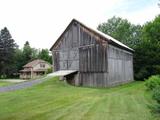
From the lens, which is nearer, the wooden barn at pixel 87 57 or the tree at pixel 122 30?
the wooden barn at pixel 87 57

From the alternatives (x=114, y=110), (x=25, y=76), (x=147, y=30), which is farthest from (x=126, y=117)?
(x=25, y=76)

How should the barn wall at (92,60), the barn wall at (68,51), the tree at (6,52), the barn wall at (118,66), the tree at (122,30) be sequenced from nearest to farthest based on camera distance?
the barn wall at (92,60) → the barn wall at (118,66) → the barn wall at (68,51) → the tree at (122,30) → the tree at (6,52)

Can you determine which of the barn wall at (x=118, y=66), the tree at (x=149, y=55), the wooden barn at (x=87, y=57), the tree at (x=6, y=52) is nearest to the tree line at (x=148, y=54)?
the tree at (x=149, y=55)

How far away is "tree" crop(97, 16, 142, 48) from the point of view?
58656 mm

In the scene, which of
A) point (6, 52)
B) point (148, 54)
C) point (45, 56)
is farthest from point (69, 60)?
point (45, 56)

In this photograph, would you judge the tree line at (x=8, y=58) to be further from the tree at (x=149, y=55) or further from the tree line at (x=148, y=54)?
the tree at (x=149, y=55)

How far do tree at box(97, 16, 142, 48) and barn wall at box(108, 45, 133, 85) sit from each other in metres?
20.8

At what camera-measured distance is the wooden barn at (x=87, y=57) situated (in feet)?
88.0

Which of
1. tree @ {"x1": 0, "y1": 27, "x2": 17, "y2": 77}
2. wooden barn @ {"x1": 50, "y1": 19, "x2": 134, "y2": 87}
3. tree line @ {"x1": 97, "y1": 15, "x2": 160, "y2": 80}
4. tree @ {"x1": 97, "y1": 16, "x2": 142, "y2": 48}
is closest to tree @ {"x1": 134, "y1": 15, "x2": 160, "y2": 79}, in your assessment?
tree line @ {"x1": 97, "y1": 15, "x2": 160, "y2": 80}

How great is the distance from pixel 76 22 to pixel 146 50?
16.9 metres

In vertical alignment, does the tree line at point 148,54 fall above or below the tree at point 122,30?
below

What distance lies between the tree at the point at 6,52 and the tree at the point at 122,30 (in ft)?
78.2

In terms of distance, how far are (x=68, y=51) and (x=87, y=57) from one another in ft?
11.8

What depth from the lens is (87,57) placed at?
1105 inches
